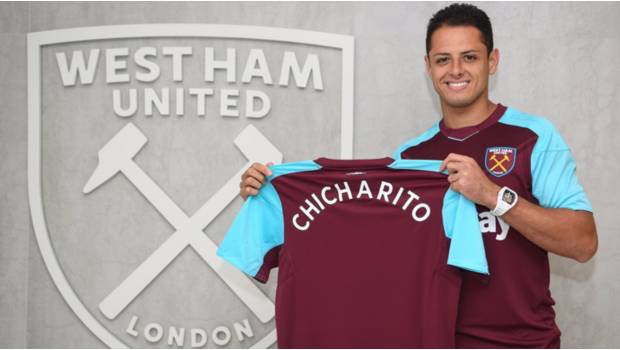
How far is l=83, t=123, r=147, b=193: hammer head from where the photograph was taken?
2.57m

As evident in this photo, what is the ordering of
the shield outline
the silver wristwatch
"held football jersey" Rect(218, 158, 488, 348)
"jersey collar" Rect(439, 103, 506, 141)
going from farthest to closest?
the shield outline < "jersey collar" Rect(439, 103, 506, 141) < "held football jersey" Rect(218, 158, 488, 348) < the silver wristwatch

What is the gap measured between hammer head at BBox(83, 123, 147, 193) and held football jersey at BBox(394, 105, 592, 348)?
145 cm

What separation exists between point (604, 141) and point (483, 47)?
994 millimetres

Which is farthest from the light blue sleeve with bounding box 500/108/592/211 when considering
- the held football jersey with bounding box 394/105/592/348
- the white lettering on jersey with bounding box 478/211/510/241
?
the white lettering on jersey with bounding box 478/211/510/241

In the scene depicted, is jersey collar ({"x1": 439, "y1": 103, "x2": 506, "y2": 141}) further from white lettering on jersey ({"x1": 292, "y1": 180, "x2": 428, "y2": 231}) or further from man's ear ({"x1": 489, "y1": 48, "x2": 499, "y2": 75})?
white lettering on jersey ({"x1": 292, "y1": 180, "x2": 428, "y2": 231})

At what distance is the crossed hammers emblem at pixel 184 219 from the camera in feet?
8.36

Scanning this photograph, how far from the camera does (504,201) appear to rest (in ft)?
5.33

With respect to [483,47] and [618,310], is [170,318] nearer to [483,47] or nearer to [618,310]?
[483,47]

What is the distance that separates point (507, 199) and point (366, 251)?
44 cm

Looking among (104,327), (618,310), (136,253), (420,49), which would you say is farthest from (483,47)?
(104,327)

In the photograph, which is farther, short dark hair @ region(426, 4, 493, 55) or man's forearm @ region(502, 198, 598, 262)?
short dark hair @ region(426, 4, 493, 55)

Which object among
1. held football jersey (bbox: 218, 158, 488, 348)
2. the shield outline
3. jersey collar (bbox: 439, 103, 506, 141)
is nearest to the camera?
held football jersey (bbox: 218, 158, 488, 348)

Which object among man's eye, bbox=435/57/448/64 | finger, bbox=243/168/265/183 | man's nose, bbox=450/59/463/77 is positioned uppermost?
man's eye, bbox=435/57/448/64

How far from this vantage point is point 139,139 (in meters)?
2.57
